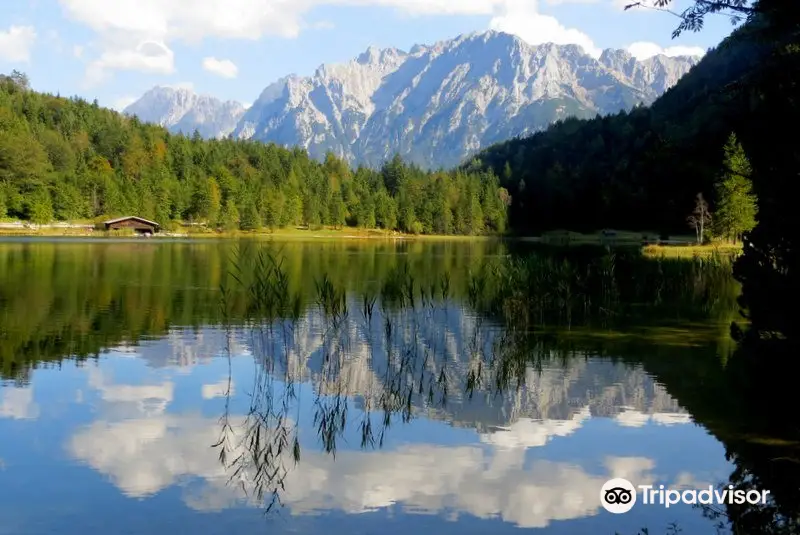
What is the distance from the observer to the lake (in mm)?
10164

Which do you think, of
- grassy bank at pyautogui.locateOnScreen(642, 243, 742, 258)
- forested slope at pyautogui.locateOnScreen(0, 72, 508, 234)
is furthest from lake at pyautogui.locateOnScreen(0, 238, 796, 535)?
forested slope at pyautogui.locateOnScreen(0, 72, 508, 234)

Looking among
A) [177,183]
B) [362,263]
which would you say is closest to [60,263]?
[362,263]

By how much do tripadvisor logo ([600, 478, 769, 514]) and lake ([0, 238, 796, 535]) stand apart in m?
0.20

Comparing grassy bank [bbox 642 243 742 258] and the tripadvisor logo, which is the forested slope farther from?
the tripadvisor logo

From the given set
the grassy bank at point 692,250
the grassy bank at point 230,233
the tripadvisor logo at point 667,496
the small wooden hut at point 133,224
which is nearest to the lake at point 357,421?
the tripadvisor logo at point 667,496

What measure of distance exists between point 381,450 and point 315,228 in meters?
163

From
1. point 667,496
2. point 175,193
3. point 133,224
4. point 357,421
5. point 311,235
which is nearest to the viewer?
point 667,496

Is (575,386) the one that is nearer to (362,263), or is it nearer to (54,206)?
(362,263)

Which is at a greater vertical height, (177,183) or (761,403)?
(177,183)

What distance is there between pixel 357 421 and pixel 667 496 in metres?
6.65

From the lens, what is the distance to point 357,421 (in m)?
15.0

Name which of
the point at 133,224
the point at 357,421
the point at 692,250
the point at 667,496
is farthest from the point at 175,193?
the point at 667,496

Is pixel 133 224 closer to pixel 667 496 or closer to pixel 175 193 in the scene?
pixel 175 193

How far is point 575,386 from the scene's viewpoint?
1817 centimetres
